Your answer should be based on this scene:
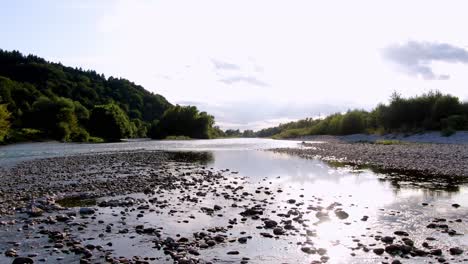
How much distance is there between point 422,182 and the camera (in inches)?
820

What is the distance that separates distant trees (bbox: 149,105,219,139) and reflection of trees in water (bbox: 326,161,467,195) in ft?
470

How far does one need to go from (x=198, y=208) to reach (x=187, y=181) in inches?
307

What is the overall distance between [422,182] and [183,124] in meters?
150

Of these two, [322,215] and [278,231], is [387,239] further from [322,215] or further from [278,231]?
[322,215]

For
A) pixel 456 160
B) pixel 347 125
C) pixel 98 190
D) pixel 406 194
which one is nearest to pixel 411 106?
pixel 347 125

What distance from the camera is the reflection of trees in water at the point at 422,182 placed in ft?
59.0

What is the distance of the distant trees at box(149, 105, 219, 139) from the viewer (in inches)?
6540

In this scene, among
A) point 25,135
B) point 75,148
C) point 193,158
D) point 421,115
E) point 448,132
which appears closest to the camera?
point 193,158

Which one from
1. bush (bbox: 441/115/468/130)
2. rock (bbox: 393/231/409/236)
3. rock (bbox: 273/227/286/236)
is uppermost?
bush (bbox: 441/115/468/130)

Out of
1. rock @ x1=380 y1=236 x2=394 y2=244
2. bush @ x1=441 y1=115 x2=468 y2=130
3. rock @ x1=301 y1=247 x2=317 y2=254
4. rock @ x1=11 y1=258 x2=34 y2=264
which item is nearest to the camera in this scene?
rock @ x1=11 y1=258 x2=34 y2=264

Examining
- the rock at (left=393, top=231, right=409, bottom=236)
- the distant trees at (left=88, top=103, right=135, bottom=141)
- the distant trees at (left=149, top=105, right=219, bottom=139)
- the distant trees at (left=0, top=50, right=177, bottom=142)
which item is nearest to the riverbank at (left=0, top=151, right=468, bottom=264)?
the rock at (left=393, top=231, right=409, bottom=236)

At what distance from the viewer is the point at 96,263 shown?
869cm

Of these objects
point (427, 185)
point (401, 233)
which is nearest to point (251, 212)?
point (401, 233)

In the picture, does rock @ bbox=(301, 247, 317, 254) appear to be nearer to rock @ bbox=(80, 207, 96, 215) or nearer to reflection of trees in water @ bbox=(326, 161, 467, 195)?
rock @ bbox=(80, 207, 96, 215)
